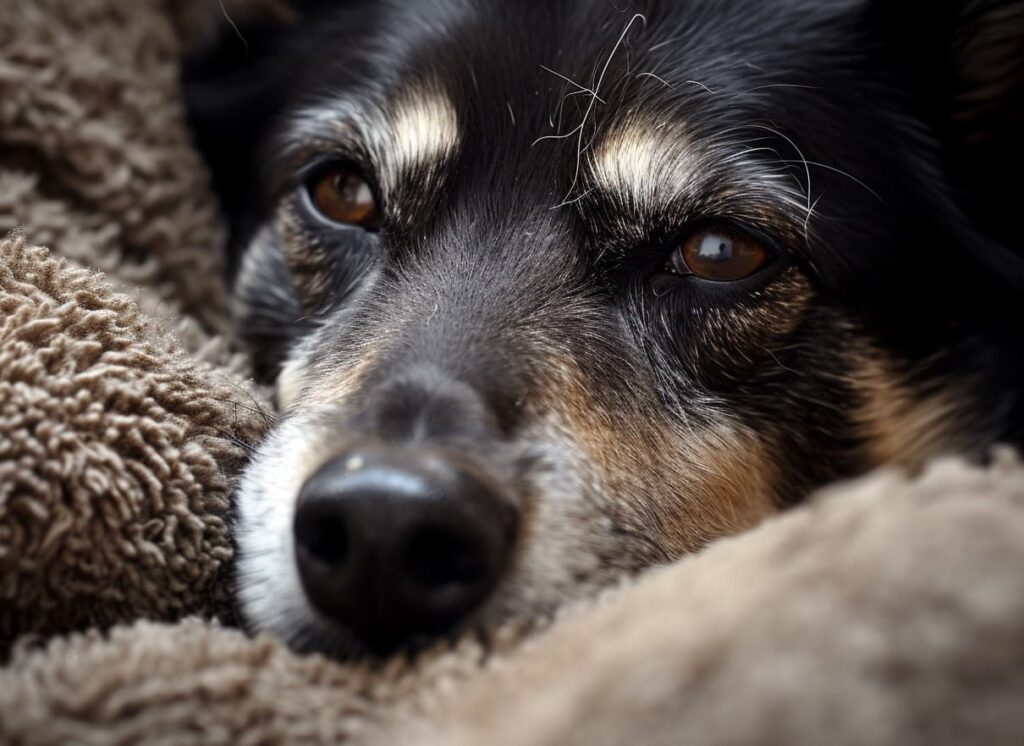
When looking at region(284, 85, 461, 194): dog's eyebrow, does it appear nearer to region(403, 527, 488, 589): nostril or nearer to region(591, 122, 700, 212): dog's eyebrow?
region(591, 122, 700, 212): dog's eyebrow

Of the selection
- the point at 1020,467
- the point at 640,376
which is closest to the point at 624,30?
the point at 640,376

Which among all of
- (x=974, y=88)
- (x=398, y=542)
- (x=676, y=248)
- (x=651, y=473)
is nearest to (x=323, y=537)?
(x=398, y=542)

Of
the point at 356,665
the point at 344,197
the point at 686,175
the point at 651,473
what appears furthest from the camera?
the point at 344,197

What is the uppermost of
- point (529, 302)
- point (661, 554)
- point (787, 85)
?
point (787, 85)

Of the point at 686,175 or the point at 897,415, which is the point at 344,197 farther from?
the point at 897,415

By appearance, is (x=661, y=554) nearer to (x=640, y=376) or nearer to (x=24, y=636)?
(x=640, y=376)

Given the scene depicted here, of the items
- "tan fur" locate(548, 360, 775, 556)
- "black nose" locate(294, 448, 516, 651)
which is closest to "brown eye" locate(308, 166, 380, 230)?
"tan fur" locate(548, 360, 775, 556)
